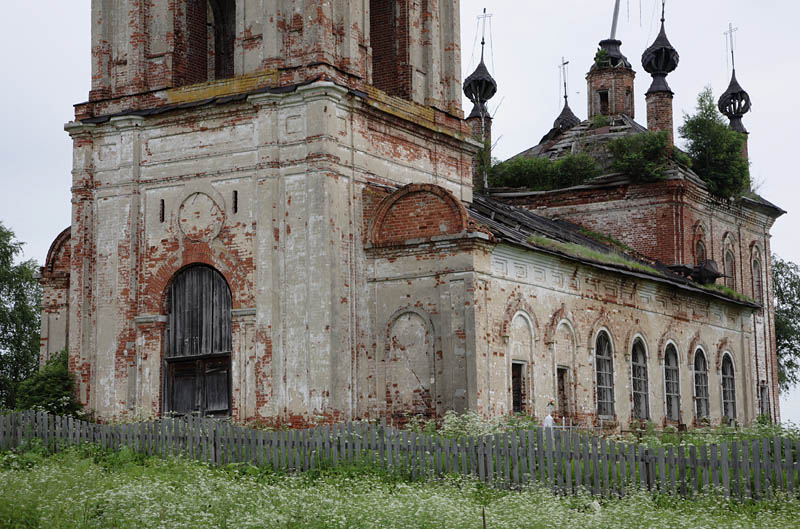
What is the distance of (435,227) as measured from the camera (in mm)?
21297

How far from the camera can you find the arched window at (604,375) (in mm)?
25500

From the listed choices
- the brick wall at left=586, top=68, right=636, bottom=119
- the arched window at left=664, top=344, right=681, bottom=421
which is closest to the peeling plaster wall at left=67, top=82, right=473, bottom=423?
the arched window at left=664, top=344, right=681, bottom=421

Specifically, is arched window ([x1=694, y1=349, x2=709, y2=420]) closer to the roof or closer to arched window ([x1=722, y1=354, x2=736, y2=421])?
arched window ([x1=722, y1=354, x2=736, y2=421])

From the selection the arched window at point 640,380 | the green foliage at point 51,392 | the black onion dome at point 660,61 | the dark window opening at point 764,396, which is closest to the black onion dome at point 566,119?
the black onion dome at point 660,61

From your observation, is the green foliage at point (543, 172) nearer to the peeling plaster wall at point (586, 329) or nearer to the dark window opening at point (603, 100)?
the dark window opening at point (603, 100)

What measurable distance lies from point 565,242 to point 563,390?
13.8ft

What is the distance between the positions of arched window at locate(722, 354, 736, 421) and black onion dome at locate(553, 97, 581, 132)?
14.0 m

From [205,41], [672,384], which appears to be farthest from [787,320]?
[205,41]

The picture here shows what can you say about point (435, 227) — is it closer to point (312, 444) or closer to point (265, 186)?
point (265, 186)

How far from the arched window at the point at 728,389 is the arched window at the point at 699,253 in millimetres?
3523

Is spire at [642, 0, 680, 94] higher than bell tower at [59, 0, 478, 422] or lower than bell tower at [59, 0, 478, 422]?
higher

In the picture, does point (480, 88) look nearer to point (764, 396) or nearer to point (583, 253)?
point (764, 396)

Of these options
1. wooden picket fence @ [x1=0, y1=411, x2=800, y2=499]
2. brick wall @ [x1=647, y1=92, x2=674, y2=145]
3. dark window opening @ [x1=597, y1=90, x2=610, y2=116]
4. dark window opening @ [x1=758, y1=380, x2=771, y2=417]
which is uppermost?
dark window opening @ [x1=597, y1=90, x2=610, y2=116]

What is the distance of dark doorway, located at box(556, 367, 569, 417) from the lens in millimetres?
24000
